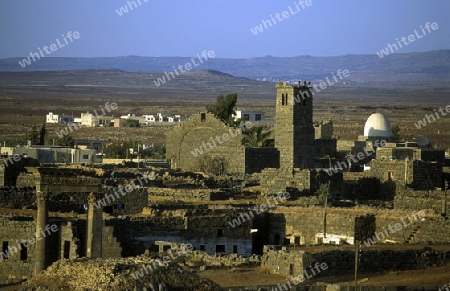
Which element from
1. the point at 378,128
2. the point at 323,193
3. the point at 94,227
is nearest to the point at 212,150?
the point at 378,128

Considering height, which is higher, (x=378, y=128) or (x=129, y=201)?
(x=378, y=128)

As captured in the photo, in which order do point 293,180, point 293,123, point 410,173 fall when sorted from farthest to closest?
point 293,123
point 410,173
point 293,180

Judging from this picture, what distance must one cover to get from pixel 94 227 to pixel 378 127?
4251 cm

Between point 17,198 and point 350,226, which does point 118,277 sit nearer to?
point 350,226

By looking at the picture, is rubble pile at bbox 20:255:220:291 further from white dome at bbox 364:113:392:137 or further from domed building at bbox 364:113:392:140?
white dome at bbox 364:113:392:137

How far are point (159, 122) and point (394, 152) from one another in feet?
259

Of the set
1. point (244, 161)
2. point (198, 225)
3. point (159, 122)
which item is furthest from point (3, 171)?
point (159, 122)

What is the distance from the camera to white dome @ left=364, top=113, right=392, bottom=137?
2574 inches

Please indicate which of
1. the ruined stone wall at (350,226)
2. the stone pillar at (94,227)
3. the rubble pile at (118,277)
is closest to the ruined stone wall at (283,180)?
the ruined stone wall at (350,226)

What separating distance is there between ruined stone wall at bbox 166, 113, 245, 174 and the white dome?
12.8m

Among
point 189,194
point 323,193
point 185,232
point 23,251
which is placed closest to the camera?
point 23,251

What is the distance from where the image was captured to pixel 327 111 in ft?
584

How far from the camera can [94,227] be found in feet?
81.1

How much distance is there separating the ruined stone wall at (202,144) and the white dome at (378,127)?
12763 mm
